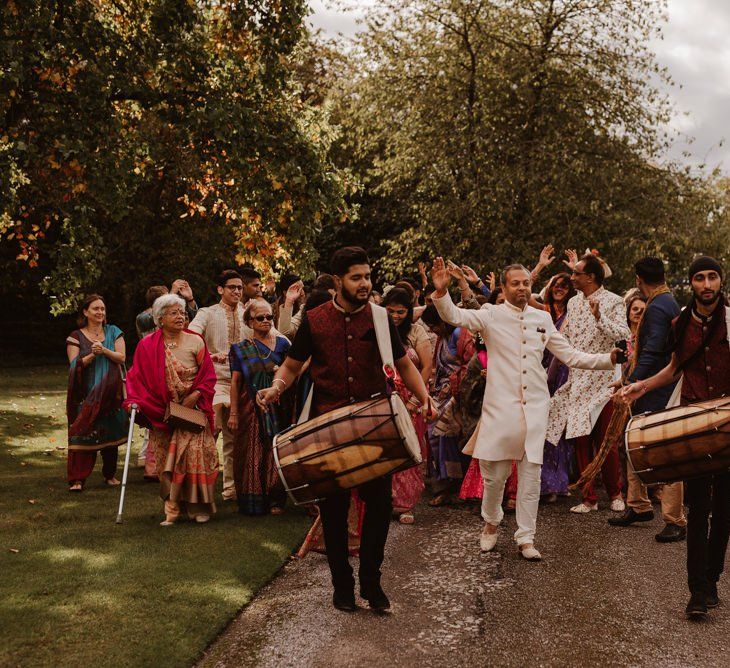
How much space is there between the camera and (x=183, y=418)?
8008mm

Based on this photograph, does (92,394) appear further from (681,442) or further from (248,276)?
(681,442)

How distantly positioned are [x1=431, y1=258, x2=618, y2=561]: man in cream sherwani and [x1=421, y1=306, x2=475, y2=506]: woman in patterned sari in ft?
6.48

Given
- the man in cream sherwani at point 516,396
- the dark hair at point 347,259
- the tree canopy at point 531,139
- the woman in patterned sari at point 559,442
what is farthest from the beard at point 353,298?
the tree canopy at point 531,139

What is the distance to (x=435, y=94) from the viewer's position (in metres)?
24.4

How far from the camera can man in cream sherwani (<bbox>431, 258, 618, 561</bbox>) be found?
6.99 m

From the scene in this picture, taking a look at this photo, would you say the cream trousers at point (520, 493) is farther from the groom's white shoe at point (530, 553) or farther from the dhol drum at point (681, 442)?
the dhol drum at point (681, 442)

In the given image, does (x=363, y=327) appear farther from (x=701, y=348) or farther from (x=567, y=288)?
(x=567, y=288)

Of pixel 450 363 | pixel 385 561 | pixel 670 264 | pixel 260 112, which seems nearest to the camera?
pixel 385 561

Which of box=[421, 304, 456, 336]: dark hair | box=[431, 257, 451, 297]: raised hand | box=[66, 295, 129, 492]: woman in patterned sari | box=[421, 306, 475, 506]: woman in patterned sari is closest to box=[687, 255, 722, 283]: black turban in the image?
box=[431, 257, 451, 297]: raised hand

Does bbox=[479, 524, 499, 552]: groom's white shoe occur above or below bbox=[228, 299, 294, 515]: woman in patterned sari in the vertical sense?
below

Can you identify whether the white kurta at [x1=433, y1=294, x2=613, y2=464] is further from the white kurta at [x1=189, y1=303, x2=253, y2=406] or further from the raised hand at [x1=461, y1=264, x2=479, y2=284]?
the white kurta at [x1=189, y1=303, x2=253, y2=406]

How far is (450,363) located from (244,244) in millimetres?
6594

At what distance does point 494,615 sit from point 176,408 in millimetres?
3621

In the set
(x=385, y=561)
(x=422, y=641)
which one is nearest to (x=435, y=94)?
(x=385, y=561)
